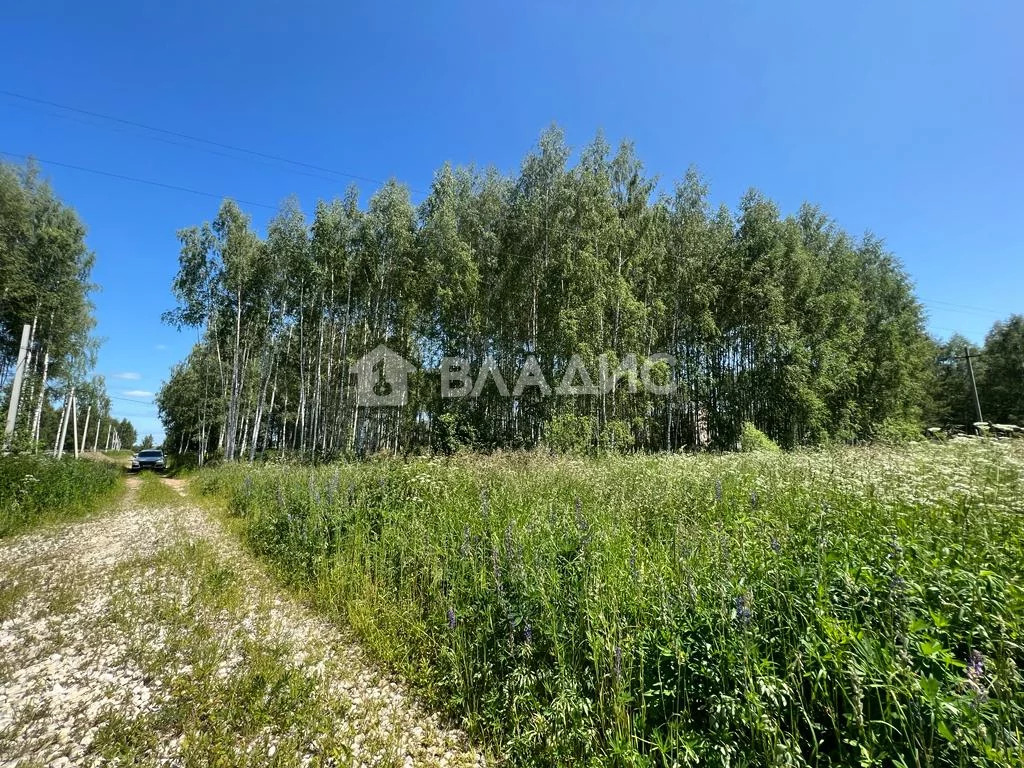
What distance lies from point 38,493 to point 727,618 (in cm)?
1249

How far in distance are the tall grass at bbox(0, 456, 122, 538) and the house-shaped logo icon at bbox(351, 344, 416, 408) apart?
9488 mm

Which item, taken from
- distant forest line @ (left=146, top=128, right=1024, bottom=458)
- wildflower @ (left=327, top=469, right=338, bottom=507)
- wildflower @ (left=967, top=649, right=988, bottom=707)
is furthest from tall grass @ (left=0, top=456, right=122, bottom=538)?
wildflower @ (left=967, top=649, right=988, bottom=707)

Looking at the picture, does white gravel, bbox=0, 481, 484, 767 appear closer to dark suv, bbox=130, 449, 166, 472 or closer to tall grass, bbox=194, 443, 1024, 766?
tall grass, bbox=194, 443, 1024, 766

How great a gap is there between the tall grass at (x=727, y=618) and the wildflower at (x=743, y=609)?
1 centimetres

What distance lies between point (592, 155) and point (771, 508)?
57.5ft

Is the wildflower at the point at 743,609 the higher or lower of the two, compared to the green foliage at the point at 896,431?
lower

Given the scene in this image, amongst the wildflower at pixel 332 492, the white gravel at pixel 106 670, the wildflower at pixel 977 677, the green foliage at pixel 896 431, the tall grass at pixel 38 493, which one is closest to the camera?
the wildflower at pixel 977 677

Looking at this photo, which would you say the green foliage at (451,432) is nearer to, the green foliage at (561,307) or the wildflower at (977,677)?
the green foliage at (561,307)

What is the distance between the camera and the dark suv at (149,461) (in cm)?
2494

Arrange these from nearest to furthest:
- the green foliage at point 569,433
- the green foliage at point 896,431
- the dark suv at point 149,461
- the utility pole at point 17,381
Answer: the utility pole at point 17,381 < the green foliage at point 569,433 < the green foliage at point 896,431 < the dark suv at point 149,461

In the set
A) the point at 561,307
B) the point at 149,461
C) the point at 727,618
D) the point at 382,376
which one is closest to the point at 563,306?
the point at 561,307

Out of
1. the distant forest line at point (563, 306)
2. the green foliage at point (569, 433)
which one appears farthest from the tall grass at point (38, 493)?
the green foliage at point (569, 433)

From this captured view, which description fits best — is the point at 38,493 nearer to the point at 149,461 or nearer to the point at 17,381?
the point at 17,381

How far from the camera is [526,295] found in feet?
59.2
